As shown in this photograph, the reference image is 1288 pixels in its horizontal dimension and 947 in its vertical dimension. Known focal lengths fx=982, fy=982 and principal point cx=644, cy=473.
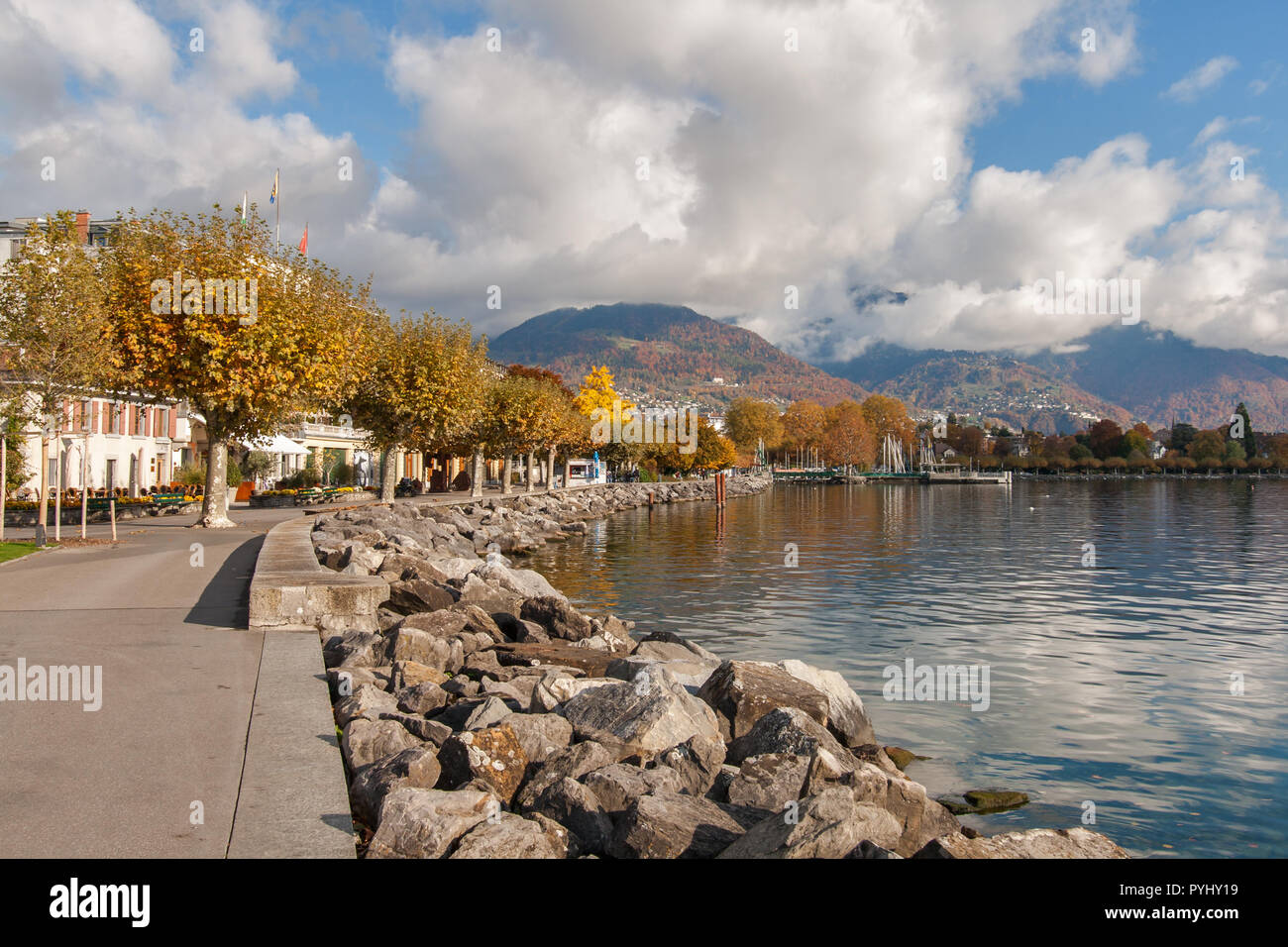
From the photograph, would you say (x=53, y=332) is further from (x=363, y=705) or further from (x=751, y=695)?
(x=751, y=695)

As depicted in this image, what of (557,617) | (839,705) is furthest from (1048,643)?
(557,617)

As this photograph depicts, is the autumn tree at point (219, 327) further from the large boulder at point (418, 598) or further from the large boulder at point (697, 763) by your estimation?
the large boulder at point (697, 763)

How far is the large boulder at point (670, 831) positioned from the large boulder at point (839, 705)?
17.2 ft

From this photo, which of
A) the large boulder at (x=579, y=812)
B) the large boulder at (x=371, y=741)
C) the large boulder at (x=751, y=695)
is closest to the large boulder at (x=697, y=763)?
the large boulder at (x=579, y=812)

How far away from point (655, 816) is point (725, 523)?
5867cm

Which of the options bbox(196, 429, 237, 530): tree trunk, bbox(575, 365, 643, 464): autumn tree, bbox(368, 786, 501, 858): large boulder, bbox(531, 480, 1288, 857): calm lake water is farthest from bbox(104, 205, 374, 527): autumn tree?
bbox(575, 365, 643, 464): autumn tree

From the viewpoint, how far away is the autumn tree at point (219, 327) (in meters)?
29.1

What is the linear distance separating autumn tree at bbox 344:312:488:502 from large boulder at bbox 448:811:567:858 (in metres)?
39.4

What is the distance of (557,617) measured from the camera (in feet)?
57.8

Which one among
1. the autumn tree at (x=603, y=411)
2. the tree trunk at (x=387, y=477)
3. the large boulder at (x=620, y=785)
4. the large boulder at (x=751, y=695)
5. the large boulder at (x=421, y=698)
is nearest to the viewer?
the large boulder at (x=620, y=785)

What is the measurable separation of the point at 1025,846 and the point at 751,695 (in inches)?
182

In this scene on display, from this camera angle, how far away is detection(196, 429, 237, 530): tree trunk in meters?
31.2

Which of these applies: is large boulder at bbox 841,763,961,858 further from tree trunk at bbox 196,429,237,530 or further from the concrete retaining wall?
tree trunk at bbox 196,429,237,530
